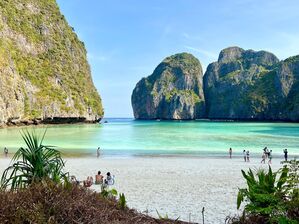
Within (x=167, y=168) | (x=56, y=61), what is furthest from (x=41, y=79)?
(x=167, y=168)

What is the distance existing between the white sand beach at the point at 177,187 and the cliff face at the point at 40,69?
202ft

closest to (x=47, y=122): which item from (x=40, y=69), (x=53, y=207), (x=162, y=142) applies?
(x=40, y=69)

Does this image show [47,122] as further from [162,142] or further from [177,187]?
[177,187]

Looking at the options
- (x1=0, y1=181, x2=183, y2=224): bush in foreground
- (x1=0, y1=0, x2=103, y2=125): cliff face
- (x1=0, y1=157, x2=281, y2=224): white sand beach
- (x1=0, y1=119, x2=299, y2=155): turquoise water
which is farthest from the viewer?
(x1=0, y1=0, x2=103, y2=125): cliff face

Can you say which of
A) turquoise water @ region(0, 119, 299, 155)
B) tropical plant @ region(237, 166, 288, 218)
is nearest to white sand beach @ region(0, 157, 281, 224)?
tropical plant @ region(237, 166, 288, 218)

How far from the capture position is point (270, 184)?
17.4ft

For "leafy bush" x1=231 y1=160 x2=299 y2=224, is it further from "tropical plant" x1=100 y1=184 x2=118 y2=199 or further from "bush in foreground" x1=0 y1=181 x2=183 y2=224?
"tropical plant" x1=100 y1=184 x2=118 y2=199

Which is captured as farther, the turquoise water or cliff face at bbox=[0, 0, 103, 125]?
cliff face at bbox=[0, 0, 103, 125]

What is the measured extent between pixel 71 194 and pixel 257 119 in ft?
669

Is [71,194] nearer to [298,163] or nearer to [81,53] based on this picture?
[298,163]

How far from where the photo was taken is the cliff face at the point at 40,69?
84644mm

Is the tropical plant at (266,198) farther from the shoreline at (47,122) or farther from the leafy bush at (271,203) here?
the shoreline at (47,122)

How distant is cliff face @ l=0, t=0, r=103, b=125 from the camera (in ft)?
278

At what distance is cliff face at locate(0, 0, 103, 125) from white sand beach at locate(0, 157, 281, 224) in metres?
61.7
